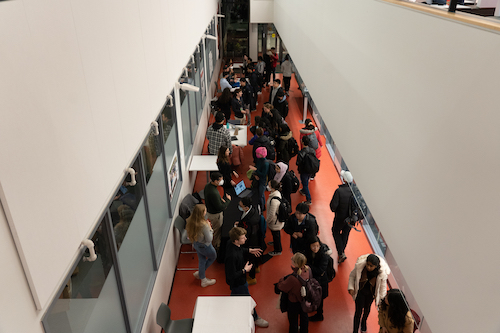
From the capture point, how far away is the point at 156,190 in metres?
4.98

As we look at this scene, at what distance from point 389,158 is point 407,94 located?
55cm

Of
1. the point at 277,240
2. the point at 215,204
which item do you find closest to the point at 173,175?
the point at 215,204

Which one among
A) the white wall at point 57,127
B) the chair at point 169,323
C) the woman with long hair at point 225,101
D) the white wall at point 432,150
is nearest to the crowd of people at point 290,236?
the chair at point 169,323

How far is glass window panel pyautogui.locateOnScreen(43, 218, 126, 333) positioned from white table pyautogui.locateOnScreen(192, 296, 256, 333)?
1.05 metres

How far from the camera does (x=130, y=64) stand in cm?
360

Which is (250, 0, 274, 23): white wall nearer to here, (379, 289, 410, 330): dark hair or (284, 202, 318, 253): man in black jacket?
(284, 202, 318, 253): man in black jacket

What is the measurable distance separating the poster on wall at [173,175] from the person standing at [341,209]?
2641mm

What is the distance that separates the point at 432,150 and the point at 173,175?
182 inches

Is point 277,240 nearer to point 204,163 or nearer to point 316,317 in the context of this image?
point 316,317

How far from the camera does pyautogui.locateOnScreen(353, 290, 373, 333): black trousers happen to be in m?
4.72

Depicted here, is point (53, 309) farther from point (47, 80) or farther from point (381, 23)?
point (381, 23)

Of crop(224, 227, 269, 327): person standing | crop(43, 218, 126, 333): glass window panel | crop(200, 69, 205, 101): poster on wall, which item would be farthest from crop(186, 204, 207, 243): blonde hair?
crop(200, 69, 205, 101): poster on wall

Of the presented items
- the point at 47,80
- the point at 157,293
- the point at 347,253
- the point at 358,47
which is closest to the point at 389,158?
the point at 358,47

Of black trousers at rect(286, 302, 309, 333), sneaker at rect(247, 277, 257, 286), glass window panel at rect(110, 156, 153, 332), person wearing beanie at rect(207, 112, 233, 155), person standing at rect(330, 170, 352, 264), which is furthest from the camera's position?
person wearing beanie at rect(207, 112, 233, 155)
